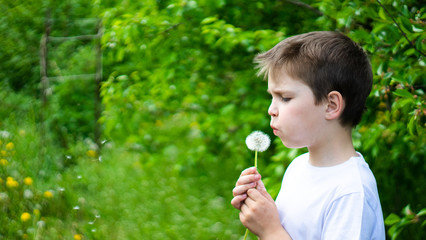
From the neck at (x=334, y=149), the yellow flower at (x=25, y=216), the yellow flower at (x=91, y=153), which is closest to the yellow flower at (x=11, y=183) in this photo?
the yellow flower at (x=25, y=216)

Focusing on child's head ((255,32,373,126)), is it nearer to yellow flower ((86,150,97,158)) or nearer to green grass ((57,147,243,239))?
green grass ((57,147,243,239))

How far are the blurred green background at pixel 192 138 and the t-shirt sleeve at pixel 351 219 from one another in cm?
93

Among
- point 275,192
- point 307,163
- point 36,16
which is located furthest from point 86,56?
point 307,163

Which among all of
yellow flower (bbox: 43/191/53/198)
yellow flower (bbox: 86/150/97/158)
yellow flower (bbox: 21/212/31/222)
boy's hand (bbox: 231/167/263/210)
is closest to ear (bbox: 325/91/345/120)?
boy's hand (bbox: 231/167/263/210)

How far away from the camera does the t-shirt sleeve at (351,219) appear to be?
1.07 metres

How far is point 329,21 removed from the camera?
99.1 inches

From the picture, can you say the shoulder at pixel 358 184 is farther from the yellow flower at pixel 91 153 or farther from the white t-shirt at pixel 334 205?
the yellow flower at pixel 91 153

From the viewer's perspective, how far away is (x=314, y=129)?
120 cm

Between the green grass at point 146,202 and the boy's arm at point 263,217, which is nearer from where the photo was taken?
the boy's arm at point 263,217

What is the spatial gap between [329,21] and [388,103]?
1.67 ft

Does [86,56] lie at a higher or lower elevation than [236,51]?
lower

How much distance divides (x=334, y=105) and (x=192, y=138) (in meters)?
2.32

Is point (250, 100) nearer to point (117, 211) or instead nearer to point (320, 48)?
point (117, 211)

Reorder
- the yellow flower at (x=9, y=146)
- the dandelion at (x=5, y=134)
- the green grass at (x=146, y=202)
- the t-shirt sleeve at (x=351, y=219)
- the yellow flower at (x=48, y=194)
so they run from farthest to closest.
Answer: the dandelion at (x=5, y=134)
the yellow flower at (x=9, y=146)
the yellow flower at (x=48, y=194)
the green grass at (x=146, y=202)
the t-shirt sleeve at (x=351, y=219)
